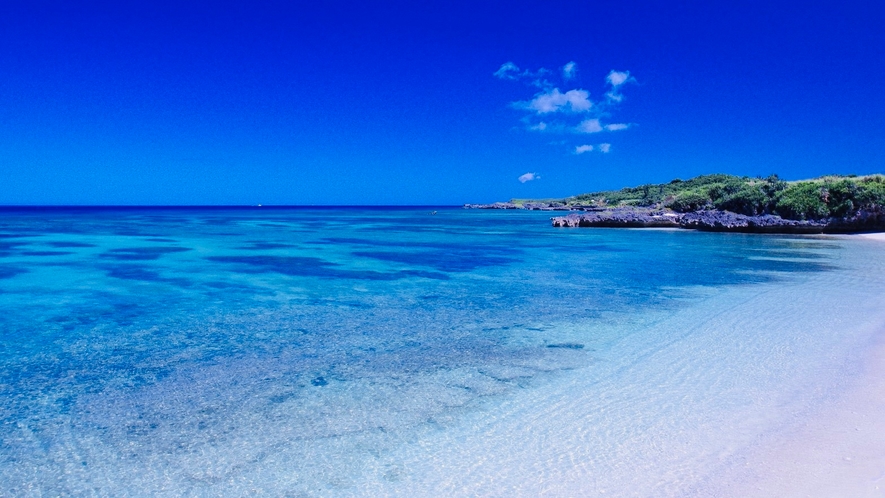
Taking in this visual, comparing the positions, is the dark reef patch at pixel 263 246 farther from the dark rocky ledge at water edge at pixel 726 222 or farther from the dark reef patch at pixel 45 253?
the dark rocky ledge at water edge at pixel 726 222

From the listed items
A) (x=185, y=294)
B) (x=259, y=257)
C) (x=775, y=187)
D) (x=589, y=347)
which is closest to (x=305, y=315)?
(x=185, y=294)

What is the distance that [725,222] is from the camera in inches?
1577

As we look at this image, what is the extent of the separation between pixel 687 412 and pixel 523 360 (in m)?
2.66

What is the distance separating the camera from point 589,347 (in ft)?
29.5

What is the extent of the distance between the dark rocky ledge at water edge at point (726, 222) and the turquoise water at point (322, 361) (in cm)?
2070

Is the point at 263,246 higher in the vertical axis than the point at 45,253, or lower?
higher

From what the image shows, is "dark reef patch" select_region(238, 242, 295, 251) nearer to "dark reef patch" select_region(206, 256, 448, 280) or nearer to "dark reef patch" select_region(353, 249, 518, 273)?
"dark reef patch" select_region(206, 256, 448, 280)

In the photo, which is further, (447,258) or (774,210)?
(774,210)

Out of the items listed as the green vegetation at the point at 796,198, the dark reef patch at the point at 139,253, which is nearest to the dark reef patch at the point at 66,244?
the dark reef patch at the point at 139,253

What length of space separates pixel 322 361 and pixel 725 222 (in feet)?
132

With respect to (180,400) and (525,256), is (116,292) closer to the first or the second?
(180,400)

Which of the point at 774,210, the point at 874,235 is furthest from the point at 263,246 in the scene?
the point at 874,235

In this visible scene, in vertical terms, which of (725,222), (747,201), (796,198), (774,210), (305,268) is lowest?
(305,268)

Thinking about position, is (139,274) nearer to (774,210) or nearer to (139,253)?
(139,253)
